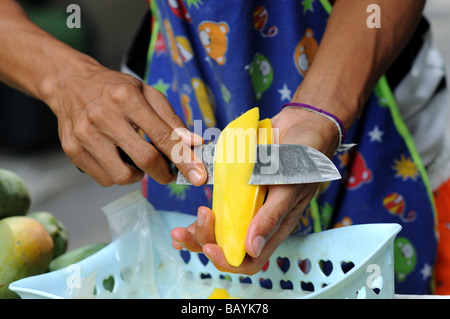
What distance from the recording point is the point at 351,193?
1221mm

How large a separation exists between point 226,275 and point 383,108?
0.50 m

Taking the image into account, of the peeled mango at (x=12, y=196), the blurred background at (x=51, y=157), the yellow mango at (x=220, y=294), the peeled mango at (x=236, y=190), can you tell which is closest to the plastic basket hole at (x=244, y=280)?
the yellow mango at (x=220, y=294)

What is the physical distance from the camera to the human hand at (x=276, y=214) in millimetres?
789

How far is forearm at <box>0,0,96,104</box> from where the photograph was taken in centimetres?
98

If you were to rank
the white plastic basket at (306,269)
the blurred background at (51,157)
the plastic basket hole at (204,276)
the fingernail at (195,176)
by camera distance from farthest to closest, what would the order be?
the blurred background at (51,157)
the plastic basket hole at (204,276)
the fingernail at (195,176)
the white plastic basket at (306,269)

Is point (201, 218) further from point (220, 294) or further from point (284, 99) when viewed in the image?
point (284, 99)

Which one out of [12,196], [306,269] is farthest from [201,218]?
[12,196]

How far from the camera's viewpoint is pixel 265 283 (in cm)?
104

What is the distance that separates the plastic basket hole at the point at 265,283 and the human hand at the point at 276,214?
0.18 metres

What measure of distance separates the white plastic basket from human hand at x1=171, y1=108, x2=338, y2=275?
3.9 inches

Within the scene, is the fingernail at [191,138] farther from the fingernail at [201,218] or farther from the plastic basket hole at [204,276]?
the plastic basket hole at [204,276]

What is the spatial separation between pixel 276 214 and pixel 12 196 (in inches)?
23.1
